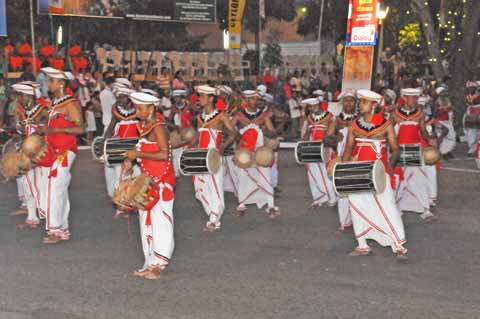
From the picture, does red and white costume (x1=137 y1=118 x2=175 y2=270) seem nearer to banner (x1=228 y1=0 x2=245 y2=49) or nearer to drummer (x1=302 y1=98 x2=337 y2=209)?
drummer (x1=302 y1=98 x2=337 y2=209)

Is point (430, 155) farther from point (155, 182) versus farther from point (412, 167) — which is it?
point (155, 182)

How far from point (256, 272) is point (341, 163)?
1546mm

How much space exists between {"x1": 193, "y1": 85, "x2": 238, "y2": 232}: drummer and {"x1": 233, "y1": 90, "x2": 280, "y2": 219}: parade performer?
3.09 feet

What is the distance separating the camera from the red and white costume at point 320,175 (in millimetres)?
13883

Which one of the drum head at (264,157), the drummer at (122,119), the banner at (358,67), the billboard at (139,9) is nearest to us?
the drummer at (122,119)

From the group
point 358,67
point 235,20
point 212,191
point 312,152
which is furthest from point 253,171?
point 235,20

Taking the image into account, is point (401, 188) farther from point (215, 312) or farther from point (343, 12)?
point (343, 12)

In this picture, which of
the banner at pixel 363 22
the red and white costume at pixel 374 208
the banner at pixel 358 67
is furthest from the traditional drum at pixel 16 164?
the banner at pixel 363 22

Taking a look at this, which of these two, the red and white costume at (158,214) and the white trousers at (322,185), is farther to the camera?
the white trousers at (322,185)

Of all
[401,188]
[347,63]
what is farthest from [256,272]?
[347,63]

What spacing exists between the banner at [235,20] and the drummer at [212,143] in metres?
19.2

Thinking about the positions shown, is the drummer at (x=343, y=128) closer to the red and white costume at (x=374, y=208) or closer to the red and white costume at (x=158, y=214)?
the red and white costume at (x=374, y=208)

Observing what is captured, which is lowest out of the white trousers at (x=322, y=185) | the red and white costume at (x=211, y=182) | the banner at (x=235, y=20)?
the white trousers at (x=322, y=185)

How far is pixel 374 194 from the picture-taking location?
9883 millimetres
